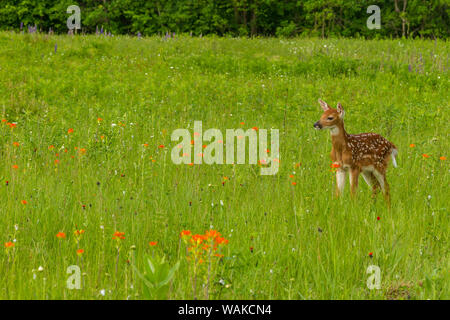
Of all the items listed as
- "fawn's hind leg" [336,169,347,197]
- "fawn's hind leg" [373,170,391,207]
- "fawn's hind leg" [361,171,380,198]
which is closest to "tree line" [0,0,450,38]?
"fawn's hind leg" [361,171,380,198]

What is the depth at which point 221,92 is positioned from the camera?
39.1 feet

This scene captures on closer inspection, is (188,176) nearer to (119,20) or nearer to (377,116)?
(377,116)

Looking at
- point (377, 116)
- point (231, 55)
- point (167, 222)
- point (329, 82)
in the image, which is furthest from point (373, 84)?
point (167, 222)

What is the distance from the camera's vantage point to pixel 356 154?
5824mm

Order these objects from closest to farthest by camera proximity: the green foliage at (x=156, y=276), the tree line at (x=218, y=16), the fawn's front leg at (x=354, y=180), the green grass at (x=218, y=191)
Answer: the green foliage at (x=156, y=276) → the green grass at (x=218, y=191) → the fawn's front leg at (x=354, y=180) → the tree line at (x=218, y=16)

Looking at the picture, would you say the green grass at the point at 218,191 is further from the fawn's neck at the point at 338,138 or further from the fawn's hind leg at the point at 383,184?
the fawn's neck at the point at 338,138

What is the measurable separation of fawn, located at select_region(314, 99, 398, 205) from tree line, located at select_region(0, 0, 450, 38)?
25224mm

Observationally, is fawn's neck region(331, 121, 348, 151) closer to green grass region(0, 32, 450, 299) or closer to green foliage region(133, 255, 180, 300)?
green grass region(0, 32, 450, 299)

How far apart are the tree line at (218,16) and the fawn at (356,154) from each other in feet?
82.8

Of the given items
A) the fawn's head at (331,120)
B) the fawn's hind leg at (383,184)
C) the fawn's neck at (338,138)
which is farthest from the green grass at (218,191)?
the fawn's head at (331,120)

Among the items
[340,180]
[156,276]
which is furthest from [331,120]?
[156,276]

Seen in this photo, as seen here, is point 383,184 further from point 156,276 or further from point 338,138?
point 156,276

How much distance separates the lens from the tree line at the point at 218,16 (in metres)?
31.0

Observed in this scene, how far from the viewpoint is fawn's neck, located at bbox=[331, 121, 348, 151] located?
19.2ft
